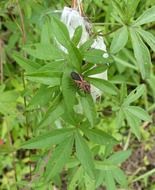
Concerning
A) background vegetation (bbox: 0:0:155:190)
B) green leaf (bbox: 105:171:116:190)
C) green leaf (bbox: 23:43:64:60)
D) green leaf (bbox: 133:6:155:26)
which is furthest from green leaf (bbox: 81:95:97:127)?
green leaf (bbox: 105:171:116:190)

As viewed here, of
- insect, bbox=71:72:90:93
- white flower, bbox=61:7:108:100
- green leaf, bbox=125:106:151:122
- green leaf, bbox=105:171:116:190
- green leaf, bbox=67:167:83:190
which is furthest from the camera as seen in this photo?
green leaf, bbox=105:171:116:190

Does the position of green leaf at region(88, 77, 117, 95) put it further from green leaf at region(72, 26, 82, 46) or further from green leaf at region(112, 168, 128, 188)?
green leaf at region(112, 168, 128, 188)

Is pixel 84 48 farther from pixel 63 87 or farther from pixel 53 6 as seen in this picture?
pixel 53 6

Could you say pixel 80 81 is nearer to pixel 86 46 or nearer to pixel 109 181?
pixel 86 46

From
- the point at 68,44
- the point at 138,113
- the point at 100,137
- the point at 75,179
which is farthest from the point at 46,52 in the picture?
the point at 75,179

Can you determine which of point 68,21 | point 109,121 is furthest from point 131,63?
point 68,21

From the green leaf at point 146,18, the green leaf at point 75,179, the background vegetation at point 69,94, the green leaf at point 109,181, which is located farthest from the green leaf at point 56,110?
the green leaf at point 109,181

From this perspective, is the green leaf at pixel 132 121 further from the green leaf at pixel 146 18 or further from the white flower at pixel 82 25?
the green leaf at pixel 146 18
